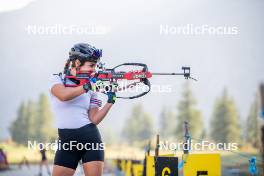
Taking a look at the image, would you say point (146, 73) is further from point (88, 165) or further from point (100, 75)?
point (88, 165)

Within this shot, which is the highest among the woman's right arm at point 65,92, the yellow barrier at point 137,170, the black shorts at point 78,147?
the woman's right arm at point 65,92

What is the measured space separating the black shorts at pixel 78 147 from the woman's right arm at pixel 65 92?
0.82ft

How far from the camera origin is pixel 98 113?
4.11m

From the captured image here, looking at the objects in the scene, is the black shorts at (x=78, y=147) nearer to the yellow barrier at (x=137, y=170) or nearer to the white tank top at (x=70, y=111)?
the white tank top at (x=70, y=111)

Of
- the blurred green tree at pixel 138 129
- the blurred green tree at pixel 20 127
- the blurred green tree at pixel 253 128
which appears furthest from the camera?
the blurred green tree at pixel 138 129

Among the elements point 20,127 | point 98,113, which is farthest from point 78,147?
point 20,127

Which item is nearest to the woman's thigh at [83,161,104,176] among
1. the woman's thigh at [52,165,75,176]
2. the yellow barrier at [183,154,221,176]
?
the woman's thigh at [52,165,75,176]

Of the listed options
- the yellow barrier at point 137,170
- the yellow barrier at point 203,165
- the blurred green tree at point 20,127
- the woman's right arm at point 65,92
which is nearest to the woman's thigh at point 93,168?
the woman's right arm at point 65,92

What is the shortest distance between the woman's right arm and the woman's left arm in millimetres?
199

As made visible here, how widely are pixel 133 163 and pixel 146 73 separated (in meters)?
1.74

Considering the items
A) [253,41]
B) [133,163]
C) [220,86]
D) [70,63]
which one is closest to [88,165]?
[70,63]

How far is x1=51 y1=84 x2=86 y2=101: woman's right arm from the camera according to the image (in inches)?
157

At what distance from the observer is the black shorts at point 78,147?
3.95 metres

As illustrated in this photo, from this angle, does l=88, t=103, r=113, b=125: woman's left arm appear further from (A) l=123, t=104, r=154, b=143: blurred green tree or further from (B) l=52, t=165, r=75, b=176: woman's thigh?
(A) l=123, t=104, r=154, b=143: blurred green tree
